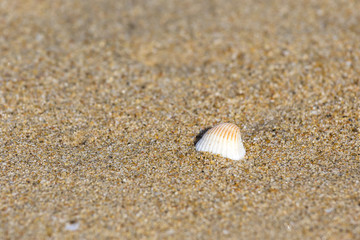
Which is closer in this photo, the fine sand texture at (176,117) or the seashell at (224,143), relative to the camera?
the fine sand texture at (176,117)

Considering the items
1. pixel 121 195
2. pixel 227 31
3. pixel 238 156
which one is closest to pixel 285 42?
pixel 227 31

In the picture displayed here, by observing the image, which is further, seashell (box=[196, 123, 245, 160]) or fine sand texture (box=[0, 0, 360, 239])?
seashell (box=[196, 123, 245, 160])

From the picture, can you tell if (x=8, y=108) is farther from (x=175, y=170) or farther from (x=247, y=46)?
(x=247, y=46)

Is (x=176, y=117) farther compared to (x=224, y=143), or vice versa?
(x=176, y=117)
